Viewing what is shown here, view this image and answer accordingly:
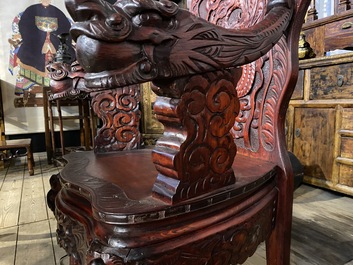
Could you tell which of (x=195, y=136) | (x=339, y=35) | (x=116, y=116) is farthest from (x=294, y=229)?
(x=339, y=35)

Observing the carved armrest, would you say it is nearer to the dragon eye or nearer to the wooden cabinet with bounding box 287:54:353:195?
the dragon eye

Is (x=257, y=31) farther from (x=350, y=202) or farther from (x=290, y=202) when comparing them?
(x=350, y=202)

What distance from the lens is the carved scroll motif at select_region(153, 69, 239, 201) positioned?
37 centimetres

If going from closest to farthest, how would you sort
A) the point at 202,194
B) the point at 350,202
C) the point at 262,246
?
the point at 202,194, the point at 262,246, the point at 350,202

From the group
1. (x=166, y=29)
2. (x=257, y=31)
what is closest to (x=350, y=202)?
(x=257, y=31)

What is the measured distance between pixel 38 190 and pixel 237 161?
6.11 ft

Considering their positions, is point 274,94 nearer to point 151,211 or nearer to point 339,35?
point 151,211

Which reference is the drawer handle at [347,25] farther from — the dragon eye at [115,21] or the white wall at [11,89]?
the white wall at [11,89]

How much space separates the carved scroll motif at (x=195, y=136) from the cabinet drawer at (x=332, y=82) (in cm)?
147

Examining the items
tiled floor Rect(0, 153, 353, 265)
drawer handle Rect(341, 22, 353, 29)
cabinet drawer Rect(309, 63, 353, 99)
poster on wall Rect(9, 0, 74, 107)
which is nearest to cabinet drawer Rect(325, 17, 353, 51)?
drawer handle Rect(341, 22, 353, 29)

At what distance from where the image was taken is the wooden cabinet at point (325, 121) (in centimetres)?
160

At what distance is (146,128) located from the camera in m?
3.11

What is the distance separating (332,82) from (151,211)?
168cm

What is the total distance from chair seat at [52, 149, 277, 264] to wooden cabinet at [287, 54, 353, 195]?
1.28 m
